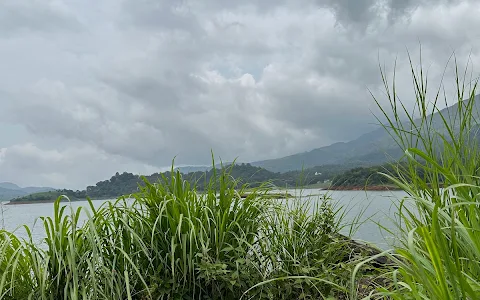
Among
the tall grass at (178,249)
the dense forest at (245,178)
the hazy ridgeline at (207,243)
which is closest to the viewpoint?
the hazy ridgeline at (207,243)

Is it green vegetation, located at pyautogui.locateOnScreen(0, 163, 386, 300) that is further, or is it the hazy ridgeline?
green vegetation, located at pyautogui.locateOnScreen(0, 163, 386, 300)

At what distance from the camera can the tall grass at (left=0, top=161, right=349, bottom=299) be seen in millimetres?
2385

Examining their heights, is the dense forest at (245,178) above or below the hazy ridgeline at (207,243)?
above

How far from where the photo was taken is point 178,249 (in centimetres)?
264

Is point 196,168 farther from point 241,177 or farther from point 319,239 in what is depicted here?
point 319,239

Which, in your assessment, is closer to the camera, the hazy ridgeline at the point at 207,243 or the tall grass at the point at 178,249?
the hazy ridgeline at the point at 207,243

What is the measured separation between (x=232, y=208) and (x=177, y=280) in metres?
0.57

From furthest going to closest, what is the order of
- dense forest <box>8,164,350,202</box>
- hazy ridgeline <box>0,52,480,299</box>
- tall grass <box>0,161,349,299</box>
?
dense forest <box>8,164,350,202</box> < tall grass <box>0,161,349,299</box> < hazy ridgeline <box>0,52,480,299</box>

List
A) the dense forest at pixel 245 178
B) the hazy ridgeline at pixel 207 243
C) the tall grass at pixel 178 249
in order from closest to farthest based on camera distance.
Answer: the hazy ridgeline at pixel 207 243 → the tall grass at pixel 178 249 → the dense forest at pixel 245 178

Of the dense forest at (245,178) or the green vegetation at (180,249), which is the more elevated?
the dense forest at (245,178)

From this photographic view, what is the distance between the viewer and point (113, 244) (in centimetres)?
244

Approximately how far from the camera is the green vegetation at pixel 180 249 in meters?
2.38

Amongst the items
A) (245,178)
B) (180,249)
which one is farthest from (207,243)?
(245,178)

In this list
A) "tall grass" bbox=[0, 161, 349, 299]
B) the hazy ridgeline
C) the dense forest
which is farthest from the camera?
the dense forest
